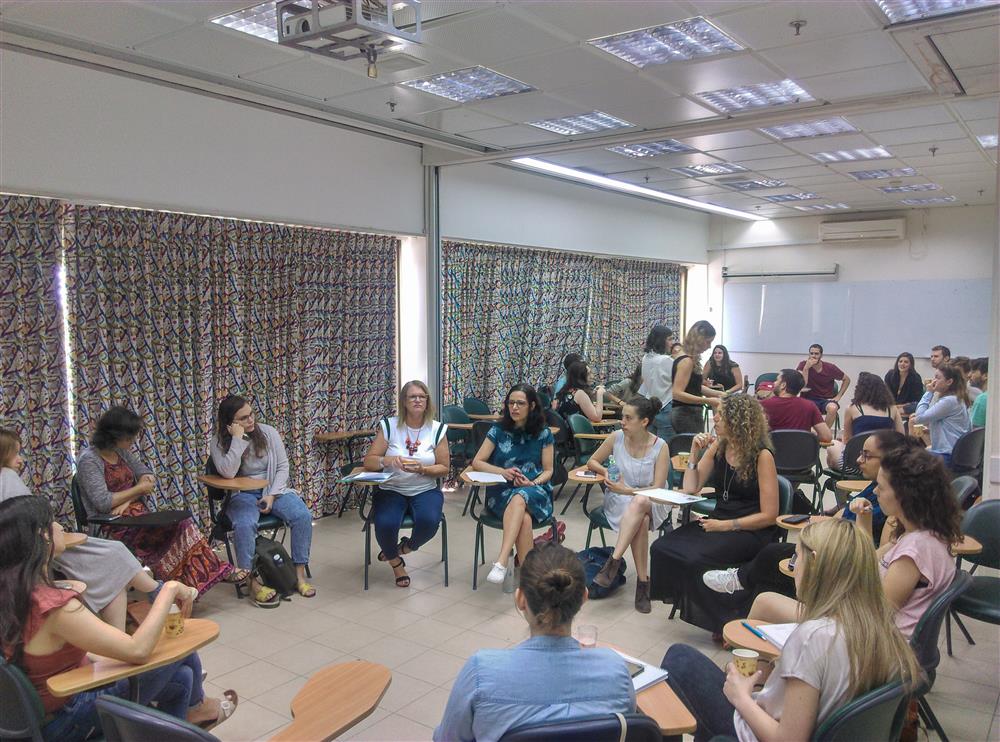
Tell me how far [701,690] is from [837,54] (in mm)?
3422

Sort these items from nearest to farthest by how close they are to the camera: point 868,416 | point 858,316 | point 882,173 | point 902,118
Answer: point 902,118 < point 868,416 < point 882,173 < point 858,316

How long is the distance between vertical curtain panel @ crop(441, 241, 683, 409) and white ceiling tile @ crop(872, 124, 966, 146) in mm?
3425

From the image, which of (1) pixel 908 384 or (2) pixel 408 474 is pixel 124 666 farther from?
(1) pixel 908 384

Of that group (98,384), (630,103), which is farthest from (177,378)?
(630,103)

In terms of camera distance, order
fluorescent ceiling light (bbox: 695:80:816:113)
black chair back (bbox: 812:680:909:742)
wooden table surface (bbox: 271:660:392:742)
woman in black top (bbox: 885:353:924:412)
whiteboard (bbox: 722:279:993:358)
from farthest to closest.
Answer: whiteboard (bbox: 722:279:993:358) < woman in black top (bbox: 885:353:924:412) < fluorescent ceiling light (bbox: 695:80:816:113) < wooden table surface (bbox: 271:660:392:742) < black chair back (bbox: 812:680:909:742)

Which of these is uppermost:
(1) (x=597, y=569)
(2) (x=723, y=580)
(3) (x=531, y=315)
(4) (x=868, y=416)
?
(3) (x=531, y=315)

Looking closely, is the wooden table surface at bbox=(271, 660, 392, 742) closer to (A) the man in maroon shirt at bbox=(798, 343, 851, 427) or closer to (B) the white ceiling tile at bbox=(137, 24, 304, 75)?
(B) the white ceiling tile at bbox=(137, 24, 304, 75)

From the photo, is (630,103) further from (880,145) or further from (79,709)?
(79,709)

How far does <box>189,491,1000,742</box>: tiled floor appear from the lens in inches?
122

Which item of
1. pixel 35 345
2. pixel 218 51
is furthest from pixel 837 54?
pixel 35 345

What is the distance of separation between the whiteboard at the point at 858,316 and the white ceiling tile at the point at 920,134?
4.32m

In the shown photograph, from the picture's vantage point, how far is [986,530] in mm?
3537

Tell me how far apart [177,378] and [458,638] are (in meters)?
2.55

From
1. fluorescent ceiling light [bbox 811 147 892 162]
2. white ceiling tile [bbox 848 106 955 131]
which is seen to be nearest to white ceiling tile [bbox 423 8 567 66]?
white ceiling tile [bbox 848 106 955 131]
